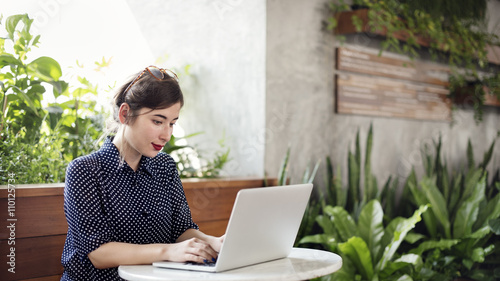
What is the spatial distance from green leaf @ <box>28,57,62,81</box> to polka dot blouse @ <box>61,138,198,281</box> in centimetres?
88

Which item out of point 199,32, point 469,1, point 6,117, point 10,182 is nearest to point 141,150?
point 10,182

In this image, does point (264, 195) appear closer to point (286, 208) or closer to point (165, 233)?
point (286, 208)

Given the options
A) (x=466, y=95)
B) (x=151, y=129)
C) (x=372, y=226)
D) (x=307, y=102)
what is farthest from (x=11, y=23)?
(x=466, y=95)

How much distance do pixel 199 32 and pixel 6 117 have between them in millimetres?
1615

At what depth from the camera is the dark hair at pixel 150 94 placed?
195cm

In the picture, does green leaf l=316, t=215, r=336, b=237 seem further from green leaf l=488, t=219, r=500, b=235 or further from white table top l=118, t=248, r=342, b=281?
white table top l=118, t=248, r=342, b=281

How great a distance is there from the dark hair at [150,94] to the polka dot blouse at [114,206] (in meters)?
0.18

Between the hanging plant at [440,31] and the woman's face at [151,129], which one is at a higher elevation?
the hanging plant at [440,31]

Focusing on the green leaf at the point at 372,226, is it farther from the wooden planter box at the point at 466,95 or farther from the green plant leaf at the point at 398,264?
Result: the wooden planter box at the point at 466,95

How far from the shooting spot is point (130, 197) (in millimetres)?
2002

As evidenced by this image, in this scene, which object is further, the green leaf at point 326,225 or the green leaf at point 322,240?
the green leaf at point 326,225

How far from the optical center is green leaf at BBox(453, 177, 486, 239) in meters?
3.81

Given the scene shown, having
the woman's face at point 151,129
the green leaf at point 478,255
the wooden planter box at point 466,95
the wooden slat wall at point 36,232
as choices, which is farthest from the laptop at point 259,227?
the wooden planter box at point 466,95

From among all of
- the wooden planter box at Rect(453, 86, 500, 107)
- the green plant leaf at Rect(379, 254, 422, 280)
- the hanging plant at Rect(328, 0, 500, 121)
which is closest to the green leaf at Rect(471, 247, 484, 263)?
the green plant leaf at Rect(379, 254, 422, 280)
